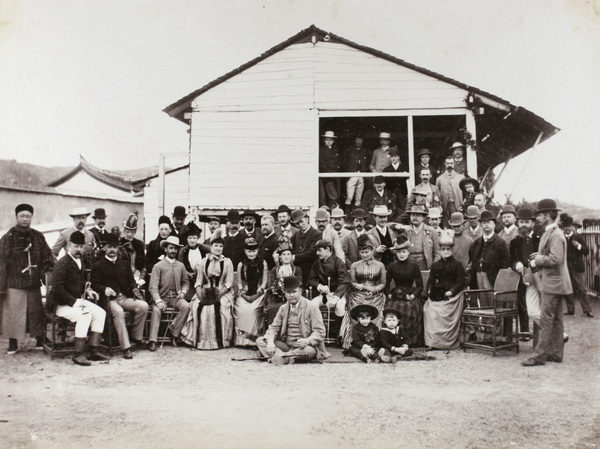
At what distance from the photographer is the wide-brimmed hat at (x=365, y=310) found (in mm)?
6633

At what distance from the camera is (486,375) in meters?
5.52

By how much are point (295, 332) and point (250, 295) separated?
1.25m

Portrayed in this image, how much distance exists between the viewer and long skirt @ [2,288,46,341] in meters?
6.70

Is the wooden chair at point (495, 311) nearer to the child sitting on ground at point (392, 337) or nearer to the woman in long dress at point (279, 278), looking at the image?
the child sitting on ground at point (392, 337)

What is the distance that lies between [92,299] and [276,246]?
263 centimetres

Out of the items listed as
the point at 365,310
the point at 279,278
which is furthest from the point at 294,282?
the point at 365,310

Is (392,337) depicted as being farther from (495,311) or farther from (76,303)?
(76,303)

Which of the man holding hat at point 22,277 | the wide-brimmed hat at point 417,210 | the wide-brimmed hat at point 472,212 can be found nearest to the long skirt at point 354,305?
the wide-brimmed hat at point 417,210

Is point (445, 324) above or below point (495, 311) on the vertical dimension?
below

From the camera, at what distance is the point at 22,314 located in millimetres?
6773

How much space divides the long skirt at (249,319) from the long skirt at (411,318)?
5.73ft

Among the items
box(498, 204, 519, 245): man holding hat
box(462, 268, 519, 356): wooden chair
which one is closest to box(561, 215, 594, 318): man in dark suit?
box(498, 204, 519, 245): man holding hat

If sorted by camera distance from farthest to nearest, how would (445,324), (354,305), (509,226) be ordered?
1. (509,226)
2. (354,305)
3. (445,324)

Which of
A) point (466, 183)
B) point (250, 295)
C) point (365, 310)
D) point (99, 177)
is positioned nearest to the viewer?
point (365, 310)
